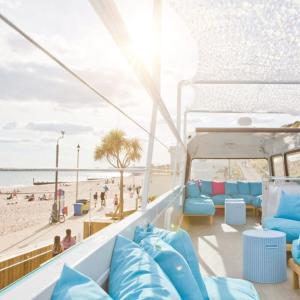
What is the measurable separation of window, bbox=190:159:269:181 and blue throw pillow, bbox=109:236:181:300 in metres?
7.58

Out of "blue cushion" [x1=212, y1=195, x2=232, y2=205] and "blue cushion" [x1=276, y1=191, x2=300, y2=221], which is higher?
"blue cushion" [x1=276, y1=191, x2=300, y2=221]

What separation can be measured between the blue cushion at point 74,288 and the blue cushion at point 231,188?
7.80m

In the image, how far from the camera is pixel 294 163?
6.87m

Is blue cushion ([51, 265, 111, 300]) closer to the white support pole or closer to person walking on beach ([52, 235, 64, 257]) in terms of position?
person walking on beach ([52, 235, 64, 257])

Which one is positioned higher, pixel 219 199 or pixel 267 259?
pixel 219 199

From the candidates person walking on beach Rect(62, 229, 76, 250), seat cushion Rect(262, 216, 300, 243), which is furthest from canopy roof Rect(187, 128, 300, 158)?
person walking on beach Rect(62, 229, 76, 250)

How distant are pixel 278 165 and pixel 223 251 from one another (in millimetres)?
4162

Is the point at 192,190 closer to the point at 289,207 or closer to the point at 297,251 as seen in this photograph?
the point at 289,207

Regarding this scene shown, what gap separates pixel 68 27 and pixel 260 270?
2728 millimetres

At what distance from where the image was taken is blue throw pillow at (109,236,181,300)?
0.90m

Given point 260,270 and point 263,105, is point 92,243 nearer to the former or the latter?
point 260,270

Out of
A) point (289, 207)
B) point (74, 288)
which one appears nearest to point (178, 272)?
point (74, 288)

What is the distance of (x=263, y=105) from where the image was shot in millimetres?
6207

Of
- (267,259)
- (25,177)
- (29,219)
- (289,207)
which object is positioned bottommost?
(267,259)
